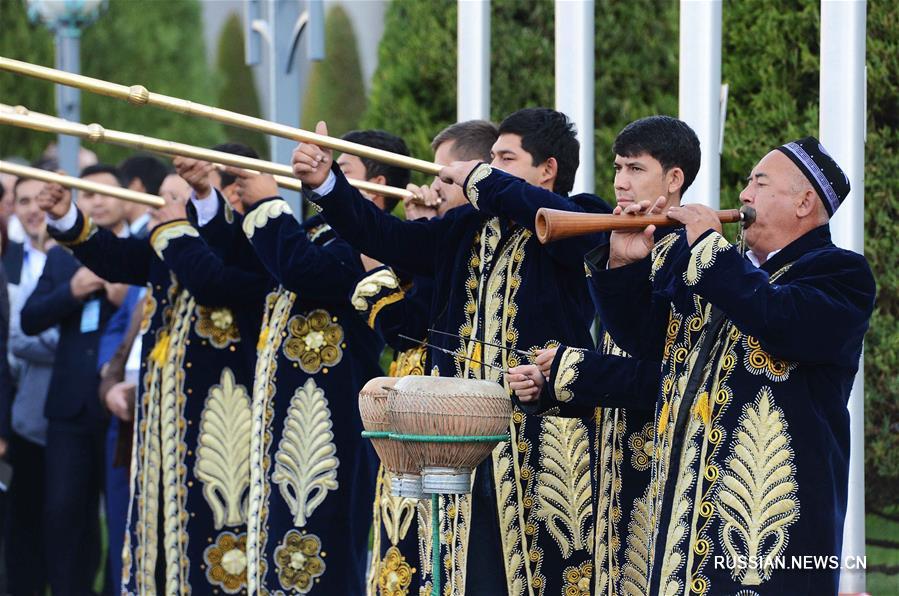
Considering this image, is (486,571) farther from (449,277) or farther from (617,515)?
(449,277)

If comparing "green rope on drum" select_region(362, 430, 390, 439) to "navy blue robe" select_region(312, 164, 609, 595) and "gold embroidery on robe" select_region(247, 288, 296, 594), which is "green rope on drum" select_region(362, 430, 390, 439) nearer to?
"navy blue robe" select_region(312, 164, 609, 595)

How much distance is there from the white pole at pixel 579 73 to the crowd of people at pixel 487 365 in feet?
4.30

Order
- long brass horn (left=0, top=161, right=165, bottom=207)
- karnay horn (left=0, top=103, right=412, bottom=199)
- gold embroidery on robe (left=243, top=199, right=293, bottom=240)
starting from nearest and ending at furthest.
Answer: karnay horn (left=0, top=103, right=412, bottom=199) → gold embroidery on robe (left=243, top=199, right=293, bottom=240) → long brass horn (left=0, top=161, right=165, bottom=207)

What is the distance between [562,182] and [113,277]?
9.64ft

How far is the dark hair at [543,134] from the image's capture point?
18.8ft

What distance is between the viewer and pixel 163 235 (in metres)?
7.41

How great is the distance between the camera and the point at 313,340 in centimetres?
689

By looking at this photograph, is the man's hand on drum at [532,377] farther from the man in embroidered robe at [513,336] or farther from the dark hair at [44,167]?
the dark hair at [44,167]

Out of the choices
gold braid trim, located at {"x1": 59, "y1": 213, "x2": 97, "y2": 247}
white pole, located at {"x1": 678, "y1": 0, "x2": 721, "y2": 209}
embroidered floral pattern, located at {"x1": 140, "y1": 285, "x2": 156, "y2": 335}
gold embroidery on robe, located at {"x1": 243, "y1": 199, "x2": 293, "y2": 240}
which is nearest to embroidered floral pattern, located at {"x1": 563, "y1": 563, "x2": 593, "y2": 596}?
gold embroidery on robe, located at {"x1": 243, "y1": 199, "x2": 293, "y2": 240}

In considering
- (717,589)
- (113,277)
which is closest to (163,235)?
(113,277)

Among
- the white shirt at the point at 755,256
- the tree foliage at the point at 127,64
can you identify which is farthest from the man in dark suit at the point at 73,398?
the tree foliage at the point at 127,64

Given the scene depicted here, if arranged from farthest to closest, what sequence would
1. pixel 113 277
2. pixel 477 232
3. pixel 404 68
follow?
pixel 404 68 < pixel 113 277 < pixel 477 232

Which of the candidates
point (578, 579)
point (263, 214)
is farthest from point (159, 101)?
point (578, 579)

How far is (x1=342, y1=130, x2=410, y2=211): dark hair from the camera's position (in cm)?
686
